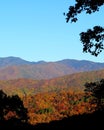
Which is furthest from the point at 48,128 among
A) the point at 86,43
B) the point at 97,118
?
the point at 86,43

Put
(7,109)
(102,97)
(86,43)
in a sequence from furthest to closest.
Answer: (7,109), (102,97), (86,43)

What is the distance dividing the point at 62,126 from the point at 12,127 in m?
4.18

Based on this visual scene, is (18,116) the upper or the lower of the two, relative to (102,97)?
lower

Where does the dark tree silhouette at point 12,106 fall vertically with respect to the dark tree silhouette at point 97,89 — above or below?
below

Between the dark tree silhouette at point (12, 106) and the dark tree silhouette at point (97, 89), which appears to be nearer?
the dark tree silhouette at point (97, 89)

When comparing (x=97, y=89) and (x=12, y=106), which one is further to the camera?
(x=12, y=106)

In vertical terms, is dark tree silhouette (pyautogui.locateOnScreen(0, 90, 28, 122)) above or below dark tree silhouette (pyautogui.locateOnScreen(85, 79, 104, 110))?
below

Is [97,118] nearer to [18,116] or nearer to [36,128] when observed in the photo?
[36,128]

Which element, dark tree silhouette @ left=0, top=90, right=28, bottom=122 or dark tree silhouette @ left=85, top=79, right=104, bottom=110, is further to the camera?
dark tree silhouette @ left=0, top=90, right=28, bottom=122

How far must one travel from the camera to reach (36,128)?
31.7 metres

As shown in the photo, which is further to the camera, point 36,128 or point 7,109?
point 7,109

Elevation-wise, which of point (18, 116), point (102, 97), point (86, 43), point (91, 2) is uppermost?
point (91, 2)

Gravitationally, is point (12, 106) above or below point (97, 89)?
below

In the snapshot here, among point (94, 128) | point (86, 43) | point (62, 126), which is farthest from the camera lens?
point (86, 43)
